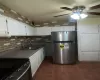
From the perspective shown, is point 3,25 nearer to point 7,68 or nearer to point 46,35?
point 7,68

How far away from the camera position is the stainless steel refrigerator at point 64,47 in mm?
4555

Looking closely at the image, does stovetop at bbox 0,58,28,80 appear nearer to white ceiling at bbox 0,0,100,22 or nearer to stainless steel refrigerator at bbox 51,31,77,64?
white ceiling at bbox 0,0,100,22

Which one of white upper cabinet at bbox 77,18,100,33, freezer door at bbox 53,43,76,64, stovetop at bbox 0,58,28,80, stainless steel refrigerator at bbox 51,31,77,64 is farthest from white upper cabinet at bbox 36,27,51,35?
stovetop at bbox 0,58,28,80

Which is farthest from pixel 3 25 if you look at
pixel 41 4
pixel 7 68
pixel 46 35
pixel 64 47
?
pixel 46 35

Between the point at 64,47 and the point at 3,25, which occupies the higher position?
the point at 3,25

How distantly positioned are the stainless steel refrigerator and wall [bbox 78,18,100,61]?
0.43 m

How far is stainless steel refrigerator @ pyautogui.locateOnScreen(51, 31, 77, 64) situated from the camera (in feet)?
14.9

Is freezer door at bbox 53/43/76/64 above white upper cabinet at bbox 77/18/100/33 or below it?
below

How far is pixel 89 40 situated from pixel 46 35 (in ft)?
6.96

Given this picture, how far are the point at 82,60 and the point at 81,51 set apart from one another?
39cm

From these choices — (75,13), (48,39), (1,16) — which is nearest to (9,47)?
(1,16)

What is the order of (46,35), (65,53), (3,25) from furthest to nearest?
(46,35) → (65,53) → (3,25)

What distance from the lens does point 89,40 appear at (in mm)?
4832

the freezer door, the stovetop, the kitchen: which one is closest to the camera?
the stovetop
